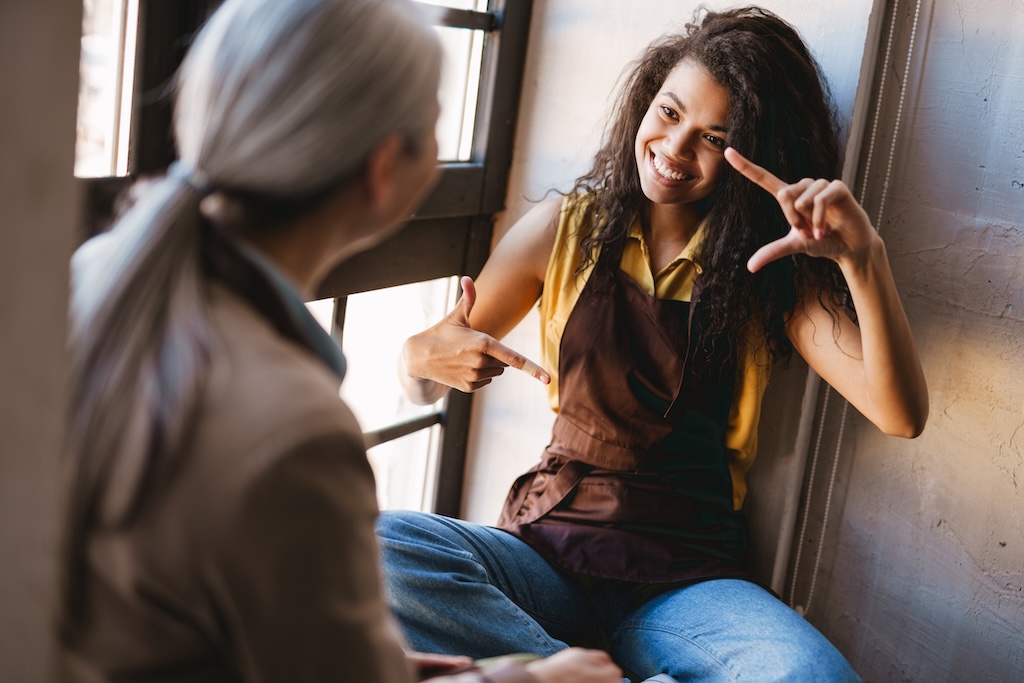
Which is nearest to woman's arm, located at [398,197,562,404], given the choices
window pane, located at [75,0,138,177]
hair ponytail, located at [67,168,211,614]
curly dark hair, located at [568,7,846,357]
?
curly dark hair, located at [568,7,846,357]

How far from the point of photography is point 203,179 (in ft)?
2.84

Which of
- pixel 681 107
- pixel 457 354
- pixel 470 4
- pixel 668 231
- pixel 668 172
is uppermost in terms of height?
pixel 470 4

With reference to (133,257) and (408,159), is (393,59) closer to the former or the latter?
(408,159)

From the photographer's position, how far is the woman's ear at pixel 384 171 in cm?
90

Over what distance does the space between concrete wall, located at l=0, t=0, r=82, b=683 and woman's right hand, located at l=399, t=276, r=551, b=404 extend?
38.8 inches

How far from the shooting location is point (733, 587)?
5.82 feet

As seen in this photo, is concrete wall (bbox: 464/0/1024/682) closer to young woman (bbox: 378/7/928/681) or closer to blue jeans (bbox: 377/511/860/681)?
young woman (bbox: 378/7/928/681)

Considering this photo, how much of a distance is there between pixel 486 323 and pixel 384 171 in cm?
103

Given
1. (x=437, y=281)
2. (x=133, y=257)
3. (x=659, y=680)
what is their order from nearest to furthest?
1. (x=133, y=257)
2. (x=659, y=680)
3. (x=437, y=281)

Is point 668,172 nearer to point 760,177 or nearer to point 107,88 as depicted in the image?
point 760,177

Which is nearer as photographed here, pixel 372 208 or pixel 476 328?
pixel 372 208

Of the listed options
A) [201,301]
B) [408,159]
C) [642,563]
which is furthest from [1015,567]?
[201,301]

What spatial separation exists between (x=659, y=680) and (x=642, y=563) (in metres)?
0.21

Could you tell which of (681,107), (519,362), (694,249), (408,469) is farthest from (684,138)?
(408,469)
